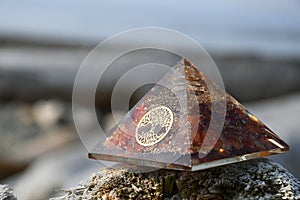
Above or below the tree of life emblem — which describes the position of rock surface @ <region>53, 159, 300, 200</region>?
below

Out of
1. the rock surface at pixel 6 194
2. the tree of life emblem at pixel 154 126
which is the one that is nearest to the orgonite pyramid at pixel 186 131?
the tree of life emblem at pixel 154 126

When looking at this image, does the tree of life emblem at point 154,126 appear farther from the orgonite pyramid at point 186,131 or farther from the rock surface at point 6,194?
the rock surface at point 6,194

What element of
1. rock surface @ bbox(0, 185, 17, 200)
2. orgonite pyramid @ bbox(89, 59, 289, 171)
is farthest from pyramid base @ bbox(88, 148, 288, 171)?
rock surface @ bbox(0, 185, 17, 200)

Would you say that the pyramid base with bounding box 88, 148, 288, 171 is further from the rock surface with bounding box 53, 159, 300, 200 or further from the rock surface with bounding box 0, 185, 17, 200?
the rock surface with bounding box 0, 185, 17, 200

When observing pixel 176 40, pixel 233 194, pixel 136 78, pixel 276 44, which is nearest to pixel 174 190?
pixel 233 194

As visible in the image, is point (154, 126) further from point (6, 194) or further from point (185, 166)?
point (6, 194)

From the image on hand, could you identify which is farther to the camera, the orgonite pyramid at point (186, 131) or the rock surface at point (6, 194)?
the rock surface at point (6, 194)

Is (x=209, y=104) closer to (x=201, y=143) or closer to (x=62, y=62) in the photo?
(x=201, y=143)
